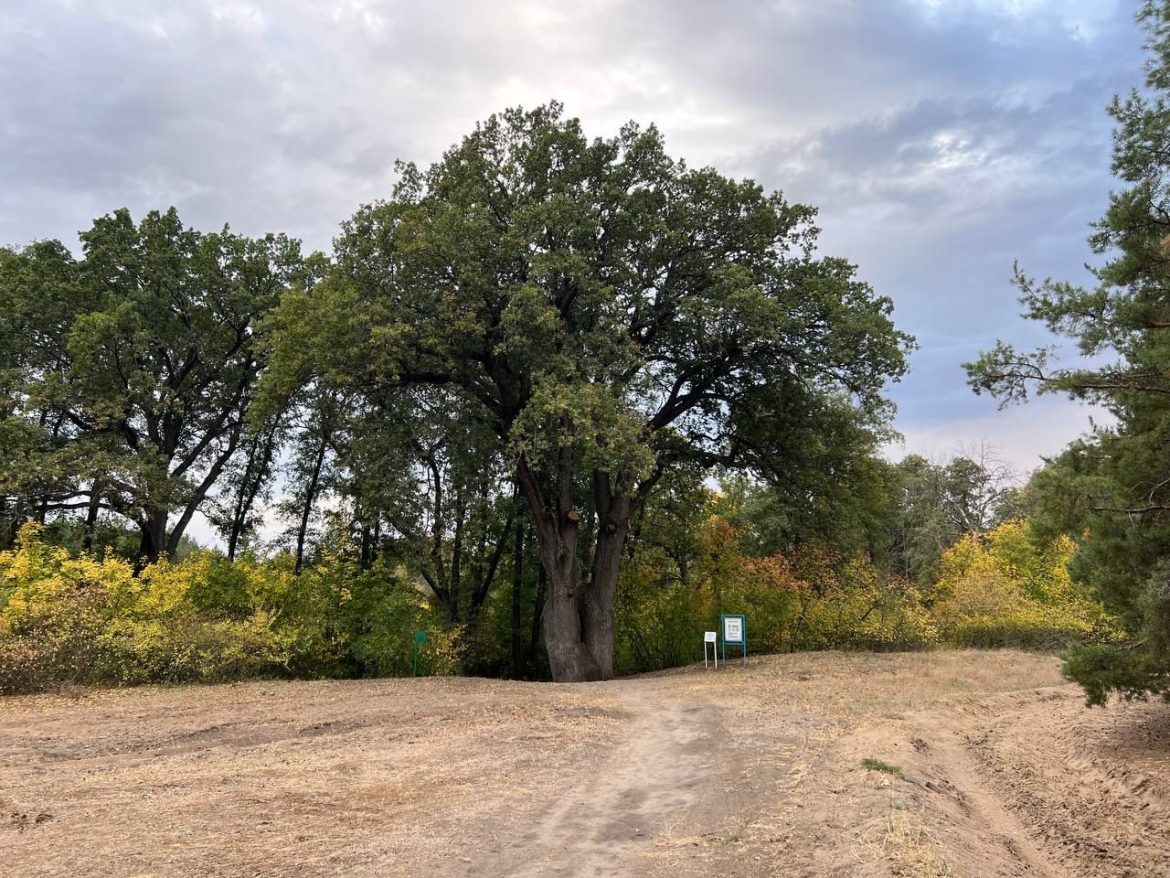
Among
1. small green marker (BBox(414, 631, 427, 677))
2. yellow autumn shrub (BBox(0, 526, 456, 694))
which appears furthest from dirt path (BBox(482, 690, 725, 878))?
yellow autumn shrub (BBox(0, 526, 456, 694))

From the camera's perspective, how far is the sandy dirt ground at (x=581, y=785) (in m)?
4.93

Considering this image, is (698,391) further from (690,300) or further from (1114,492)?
(1114,492)

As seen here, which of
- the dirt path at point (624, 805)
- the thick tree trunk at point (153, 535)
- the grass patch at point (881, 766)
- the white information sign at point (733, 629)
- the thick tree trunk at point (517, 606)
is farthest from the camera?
the thick tree trunk at point (517, 606)

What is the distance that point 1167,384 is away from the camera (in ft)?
25.0

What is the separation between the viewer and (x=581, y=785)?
23.1ft

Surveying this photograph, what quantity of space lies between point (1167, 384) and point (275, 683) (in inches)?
607

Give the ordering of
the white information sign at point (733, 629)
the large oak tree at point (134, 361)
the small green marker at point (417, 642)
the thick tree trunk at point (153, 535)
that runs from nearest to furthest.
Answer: the small green marker at point (417, 642) → the white information sign at point (733, 629) → the large oak tree at point (134, 361) → the thick tree trunk at point (153, 535)

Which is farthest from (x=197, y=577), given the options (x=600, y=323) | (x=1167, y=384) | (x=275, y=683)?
(x=1167, y=384)

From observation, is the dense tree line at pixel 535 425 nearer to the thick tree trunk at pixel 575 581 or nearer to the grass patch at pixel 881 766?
the thick tree trunk at pixel 575 581

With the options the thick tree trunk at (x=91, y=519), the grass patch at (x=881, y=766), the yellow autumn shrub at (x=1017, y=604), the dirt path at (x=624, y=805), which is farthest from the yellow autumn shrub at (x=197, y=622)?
the yellow autumn shrub at (x=1017, y=604)

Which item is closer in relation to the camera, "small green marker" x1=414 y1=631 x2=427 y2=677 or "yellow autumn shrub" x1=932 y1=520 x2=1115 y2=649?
"small green marker" x1=414 y1=631 x2=427 y2=677

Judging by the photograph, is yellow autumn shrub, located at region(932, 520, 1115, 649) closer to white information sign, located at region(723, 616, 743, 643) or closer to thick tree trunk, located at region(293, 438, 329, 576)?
white information sign, located at region(723, 616, 743, 643)

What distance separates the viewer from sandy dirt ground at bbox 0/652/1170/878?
493 cm

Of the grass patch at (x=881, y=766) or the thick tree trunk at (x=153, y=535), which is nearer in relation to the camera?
the grass patch at (x=881, y=766)
